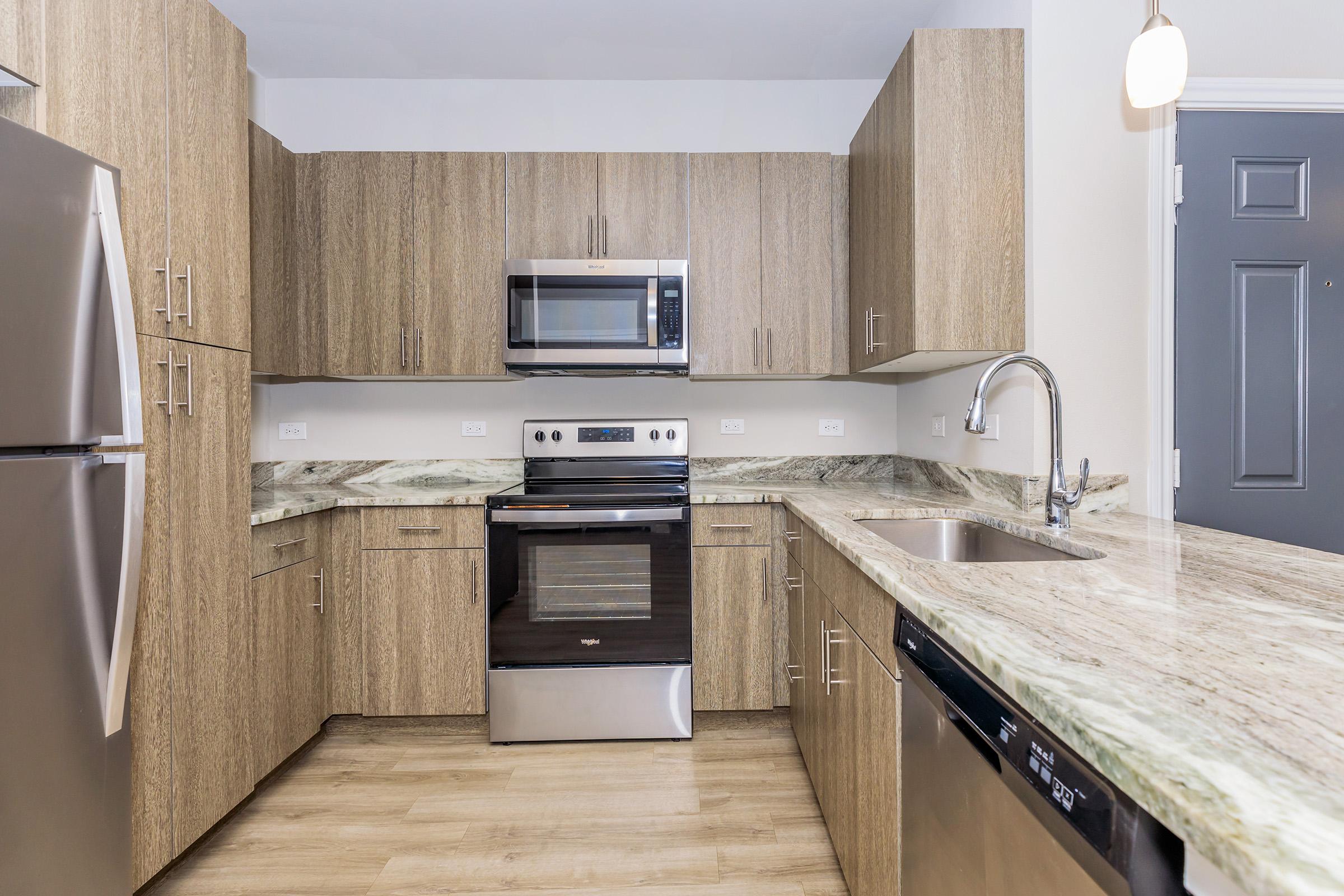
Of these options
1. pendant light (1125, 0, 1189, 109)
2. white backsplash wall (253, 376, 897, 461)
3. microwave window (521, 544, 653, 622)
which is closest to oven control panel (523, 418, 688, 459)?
white backsplash wall (253, 376, 897, 461)

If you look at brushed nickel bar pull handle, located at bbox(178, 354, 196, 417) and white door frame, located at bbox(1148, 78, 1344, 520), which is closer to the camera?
brushed nickel bar pull handle, located at bbox(178, 354, 196, 417)

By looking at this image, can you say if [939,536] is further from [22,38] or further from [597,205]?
[22,38]

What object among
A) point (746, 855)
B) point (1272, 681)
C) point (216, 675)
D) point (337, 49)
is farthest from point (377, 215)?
point (1272, 681)

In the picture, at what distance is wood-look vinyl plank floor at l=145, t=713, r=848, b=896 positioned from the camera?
5.45ft

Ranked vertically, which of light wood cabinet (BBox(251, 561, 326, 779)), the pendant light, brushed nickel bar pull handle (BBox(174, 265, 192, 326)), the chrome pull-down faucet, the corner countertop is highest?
the pendant light

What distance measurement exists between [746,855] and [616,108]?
2898 mm

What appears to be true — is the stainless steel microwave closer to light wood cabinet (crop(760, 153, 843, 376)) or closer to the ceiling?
light wood cabinet (crop(760, 153, 843, 376))

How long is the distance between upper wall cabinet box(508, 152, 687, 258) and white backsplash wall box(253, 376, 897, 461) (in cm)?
60

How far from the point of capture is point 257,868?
1725 mm

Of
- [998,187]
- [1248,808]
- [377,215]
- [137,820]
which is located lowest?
[137,820]

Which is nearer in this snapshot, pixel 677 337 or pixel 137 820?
pixel 137 820

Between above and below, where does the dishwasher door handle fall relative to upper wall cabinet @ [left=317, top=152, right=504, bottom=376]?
below

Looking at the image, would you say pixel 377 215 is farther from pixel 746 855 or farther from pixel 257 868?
pixel 746 855

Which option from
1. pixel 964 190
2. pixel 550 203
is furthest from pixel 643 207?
pixel 964 190
